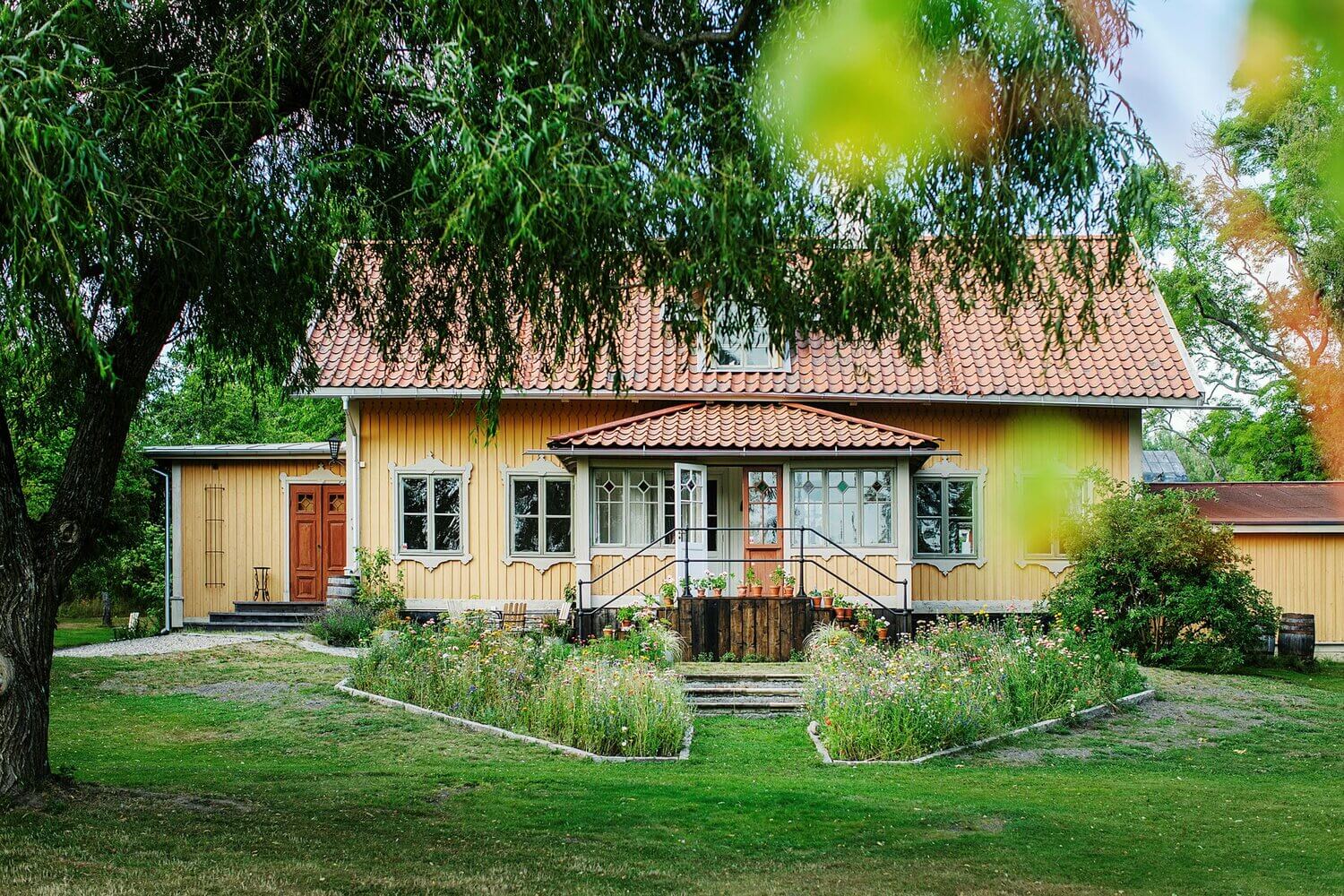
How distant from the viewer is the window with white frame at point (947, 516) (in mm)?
20094

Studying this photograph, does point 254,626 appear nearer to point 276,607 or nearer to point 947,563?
point 276,607

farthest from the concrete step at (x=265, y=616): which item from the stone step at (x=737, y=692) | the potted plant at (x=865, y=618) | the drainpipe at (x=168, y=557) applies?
the potted plant at (x=865, y=618)

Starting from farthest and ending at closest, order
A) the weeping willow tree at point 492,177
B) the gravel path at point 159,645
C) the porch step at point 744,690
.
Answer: the gravel path at point 159,645 < the porch step at point 744,690 < the weeping willow tree at point 492,177

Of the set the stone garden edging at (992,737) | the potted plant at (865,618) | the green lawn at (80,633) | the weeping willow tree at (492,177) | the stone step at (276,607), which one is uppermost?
the weeping willow tree at (492,177)

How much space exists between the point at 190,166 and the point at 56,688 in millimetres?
9842

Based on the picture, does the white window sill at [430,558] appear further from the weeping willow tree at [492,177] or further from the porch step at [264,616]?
the weeping willow tree at [492,177]

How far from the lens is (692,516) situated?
1825cm

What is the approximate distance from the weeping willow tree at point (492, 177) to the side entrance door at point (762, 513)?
1086 cm

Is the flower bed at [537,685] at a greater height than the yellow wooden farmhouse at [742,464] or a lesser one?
lesser

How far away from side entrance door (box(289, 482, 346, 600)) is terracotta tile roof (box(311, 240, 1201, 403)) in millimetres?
Answer: 3194

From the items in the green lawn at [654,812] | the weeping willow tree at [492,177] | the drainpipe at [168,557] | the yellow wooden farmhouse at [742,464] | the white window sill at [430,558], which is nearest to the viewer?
the weeping willow tree at [492,177]

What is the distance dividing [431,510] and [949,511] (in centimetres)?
857

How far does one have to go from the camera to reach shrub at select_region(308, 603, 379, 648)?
18.3 m

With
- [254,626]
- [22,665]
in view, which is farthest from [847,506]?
[22,665]
